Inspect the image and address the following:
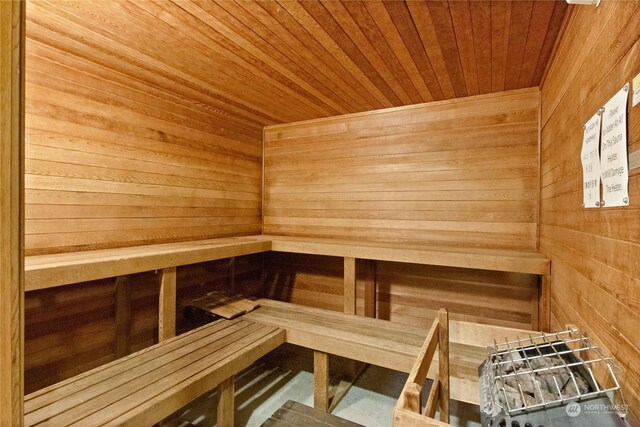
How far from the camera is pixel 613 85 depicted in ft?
3.33

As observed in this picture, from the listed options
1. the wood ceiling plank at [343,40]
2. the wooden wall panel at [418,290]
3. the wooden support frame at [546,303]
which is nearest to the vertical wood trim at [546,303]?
the wooden support frame at [546,303]

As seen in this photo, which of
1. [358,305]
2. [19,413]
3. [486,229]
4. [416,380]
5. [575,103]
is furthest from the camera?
[358,305]

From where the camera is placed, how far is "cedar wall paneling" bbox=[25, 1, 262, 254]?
6.54 feet

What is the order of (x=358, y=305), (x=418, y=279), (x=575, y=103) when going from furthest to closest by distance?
1. (x=358, y=305)
2. (x=418, y=279)
3. (x=575, y=103)

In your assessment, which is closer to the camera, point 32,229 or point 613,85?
point 613,85

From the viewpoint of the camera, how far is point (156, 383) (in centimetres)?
165

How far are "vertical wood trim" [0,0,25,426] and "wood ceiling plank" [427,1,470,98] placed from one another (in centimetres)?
165

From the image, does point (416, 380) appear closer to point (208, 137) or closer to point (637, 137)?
point (637, 137)

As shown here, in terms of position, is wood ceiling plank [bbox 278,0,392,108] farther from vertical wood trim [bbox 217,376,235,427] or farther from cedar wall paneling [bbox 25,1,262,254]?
vertical wood trim [bbox 217,376,235,427]

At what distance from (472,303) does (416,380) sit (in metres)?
2.19

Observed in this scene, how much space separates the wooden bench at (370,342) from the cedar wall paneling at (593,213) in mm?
607

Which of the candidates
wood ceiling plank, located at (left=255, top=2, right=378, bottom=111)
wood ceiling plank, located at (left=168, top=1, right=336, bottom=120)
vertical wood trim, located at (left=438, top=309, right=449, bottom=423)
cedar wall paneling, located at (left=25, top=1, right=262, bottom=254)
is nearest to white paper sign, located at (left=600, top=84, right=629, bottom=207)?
vertical wood trim, located at (left=438, top=309, right=449, bottom=423)

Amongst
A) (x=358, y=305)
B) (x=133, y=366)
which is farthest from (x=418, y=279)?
(x=133, y=366)

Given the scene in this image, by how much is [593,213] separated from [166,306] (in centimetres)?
245
